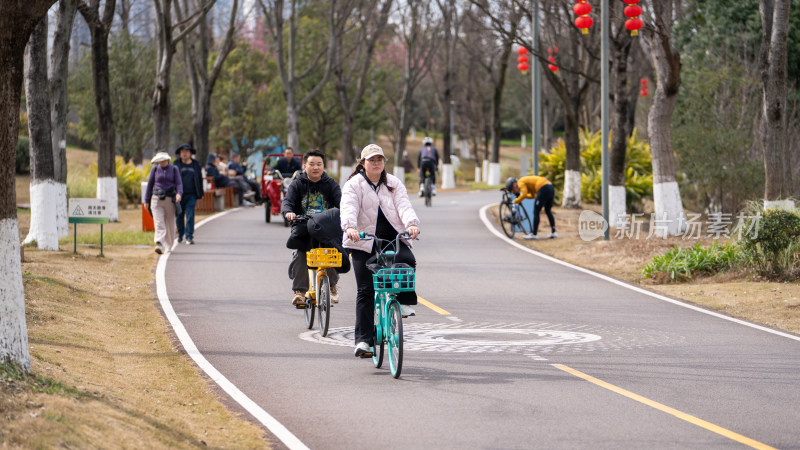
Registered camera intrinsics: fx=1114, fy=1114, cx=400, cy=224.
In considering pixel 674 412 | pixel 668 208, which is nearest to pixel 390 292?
pixel 674 412

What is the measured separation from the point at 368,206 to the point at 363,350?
128cm

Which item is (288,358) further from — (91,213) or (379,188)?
(91,213)

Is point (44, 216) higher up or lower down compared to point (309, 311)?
higher up

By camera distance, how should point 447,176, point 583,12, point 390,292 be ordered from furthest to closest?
1. point 447,176
2. point 583,12
3. point 390,292

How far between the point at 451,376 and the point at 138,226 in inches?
760

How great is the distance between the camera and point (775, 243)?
52.8ft

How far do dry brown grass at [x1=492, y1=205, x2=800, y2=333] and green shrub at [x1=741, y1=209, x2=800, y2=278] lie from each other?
333 millimetres

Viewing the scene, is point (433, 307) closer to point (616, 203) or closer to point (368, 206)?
point (368, 206)

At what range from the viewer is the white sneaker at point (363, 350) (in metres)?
9.87

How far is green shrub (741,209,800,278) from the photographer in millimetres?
15969

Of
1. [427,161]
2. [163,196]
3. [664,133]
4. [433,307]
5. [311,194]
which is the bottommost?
[433,307]

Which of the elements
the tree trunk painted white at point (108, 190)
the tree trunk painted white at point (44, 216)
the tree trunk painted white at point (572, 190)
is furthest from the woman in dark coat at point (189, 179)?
the tree trunk painted white at point (572, 190)

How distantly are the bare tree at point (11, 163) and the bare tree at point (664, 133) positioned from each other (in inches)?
642

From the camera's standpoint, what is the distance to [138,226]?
27406mm
